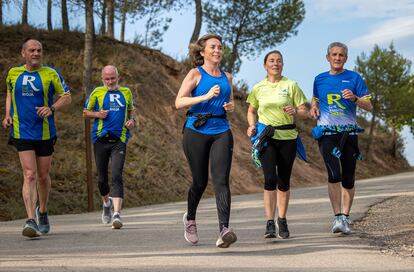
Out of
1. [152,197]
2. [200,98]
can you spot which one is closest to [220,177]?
[200,98]

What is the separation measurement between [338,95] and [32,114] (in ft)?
12.6

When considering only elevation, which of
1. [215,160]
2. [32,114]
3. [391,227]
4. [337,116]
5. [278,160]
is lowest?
[391,227]

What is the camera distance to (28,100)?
9531 mm

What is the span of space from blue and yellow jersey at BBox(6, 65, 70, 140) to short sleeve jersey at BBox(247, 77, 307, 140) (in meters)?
2.81

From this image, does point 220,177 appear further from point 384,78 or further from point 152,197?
point 384,78

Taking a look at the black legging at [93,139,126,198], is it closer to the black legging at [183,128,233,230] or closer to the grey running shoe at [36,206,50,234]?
the grey running shoe at [36,206,50,234]

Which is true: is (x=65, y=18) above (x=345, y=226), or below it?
above

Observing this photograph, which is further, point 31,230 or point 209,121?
point 31,230

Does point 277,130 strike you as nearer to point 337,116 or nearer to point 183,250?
point 337,116

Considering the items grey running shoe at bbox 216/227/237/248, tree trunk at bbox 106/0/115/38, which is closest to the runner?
A: grey running shoe at bbox 216/227/237/248

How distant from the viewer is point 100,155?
36.0ft

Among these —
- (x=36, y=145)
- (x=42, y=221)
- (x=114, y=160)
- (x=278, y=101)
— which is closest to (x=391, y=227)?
(x=278, y=101)

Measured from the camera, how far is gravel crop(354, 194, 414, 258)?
7.91m

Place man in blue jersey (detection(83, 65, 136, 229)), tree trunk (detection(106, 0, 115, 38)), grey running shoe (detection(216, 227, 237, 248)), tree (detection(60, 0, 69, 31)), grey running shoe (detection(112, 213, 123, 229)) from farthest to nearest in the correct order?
tree (detection(60, 0, 69, 31)) < tree trunk (detection(106, 0, 115, 38)) < man in blue jersey (detection(83, 65, 136, 229)) < grey running shoe (detection(112, 213, 123, 229)) < grey running shoe (detection(216, 227, 237, 248))
